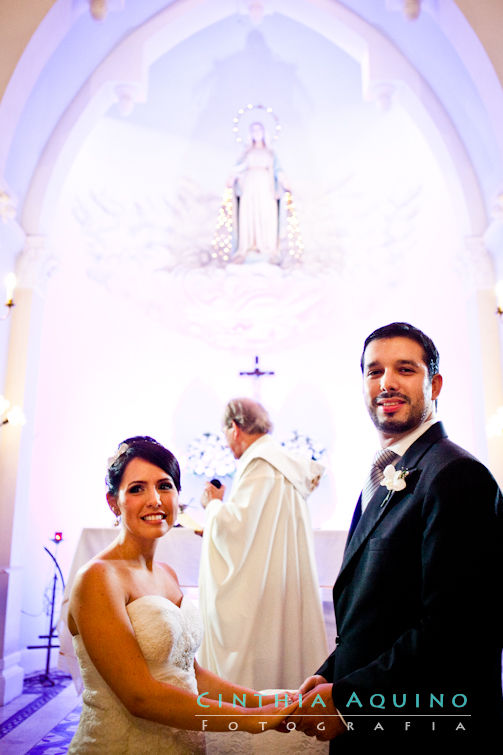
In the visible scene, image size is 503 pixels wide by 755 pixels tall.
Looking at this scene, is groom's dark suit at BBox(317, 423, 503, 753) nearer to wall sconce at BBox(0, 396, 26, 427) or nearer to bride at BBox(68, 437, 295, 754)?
bride at BBox(68, 437, 295, 754)

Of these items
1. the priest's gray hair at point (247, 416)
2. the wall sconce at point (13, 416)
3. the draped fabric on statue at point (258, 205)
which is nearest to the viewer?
the priest's gray hair at point (247, 416)

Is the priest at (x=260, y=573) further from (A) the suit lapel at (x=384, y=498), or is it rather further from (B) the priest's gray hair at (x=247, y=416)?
(A) the suit lapel at (x=384, y=498)

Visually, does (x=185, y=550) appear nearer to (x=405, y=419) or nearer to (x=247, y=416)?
(x=247, y=416)

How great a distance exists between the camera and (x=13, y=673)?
5156 millimetres

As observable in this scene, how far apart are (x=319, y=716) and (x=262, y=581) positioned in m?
2.27

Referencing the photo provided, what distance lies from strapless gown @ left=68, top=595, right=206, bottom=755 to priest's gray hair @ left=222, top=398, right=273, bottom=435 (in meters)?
2.38

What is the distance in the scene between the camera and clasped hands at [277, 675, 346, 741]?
1.78 m

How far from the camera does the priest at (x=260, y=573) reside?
3918mm

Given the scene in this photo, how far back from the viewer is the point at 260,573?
4.07 metres

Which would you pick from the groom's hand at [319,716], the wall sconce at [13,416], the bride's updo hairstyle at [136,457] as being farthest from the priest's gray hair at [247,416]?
the groom's hand at [319,716]

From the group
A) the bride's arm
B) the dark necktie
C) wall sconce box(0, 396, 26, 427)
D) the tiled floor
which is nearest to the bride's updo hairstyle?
the bride's arm

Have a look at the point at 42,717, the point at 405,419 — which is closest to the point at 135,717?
the point at 405,419

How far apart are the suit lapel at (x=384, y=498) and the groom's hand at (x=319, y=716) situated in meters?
0.35

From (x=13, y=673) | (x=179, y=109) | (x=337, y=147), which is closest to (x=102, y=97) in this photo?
(x=179, y=109)
